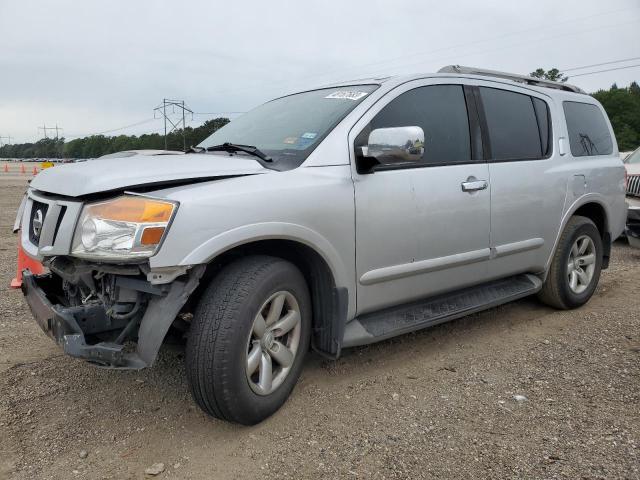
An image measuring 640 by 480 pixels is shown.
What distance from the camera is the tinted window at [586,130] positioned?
4469 millimetres

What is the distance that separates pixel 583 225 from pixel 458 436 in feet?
8.62

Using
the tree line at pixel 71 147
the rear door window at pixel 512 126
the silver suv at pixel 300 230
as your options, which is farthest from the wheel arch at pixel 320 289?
the tree line at pixel 71 147

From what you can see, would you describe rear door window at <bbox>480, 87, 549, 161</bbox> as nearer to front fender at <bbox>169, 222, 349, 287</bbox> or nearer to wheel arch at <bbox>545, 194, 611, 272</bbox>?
wheel arch at <bbox>545, 194, 611, 272</bbox>

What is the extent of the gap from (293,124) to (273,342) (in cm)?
135

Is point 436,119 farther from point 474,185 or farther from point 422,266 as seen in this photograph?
point 422,266

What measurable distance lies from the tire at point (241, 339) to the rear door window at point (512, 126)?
6.28 ft

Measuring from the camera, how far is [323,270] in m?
2.83

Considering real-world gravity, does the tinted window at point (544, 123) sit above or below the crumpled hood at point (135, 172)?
above

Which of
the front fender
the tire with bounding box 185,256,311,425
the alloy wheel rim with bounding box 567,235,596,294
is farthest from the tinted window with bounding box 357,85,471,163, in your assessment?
the alloy wheel rim with bounding box 567,235,596,294

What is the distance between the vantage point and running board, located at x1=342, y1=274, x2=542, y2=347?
2.99m

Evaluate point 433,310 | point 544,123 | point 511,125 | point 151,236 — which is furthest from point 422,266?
point 544,123

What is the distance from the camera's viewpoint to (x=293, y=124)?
3.25 m

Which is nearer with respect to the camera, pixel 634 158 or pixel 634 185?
pixel 634 185

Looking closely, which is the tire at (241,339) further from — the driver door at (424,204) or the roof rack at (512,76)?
the roof rack at (512,76)
